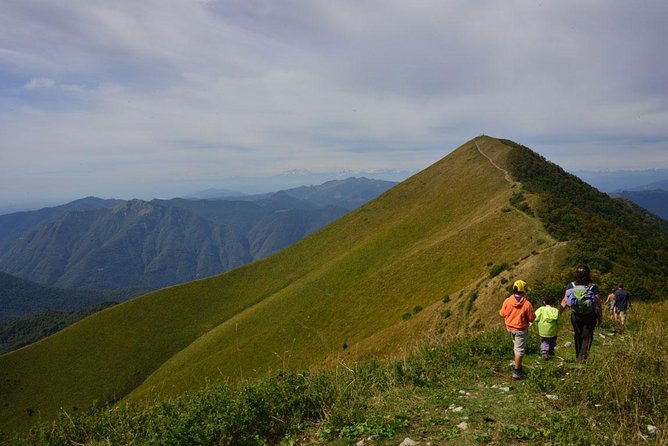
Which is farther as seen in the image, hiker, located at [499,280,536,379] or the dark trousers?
the dark trousers

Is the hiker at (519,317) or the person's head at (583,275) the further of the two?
the person's head at (583,275)

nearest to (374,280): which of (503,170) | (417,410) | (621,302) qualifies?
(503,170)

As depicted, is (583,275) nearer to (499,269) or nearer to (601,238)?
(499,269)

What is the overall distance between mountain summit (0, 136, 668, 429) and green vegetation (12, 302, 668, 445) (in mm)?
16636

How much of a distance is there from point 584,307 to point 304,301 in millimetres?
56167

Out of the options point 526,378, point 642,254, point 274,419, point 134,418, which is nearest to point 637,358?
point 526,378

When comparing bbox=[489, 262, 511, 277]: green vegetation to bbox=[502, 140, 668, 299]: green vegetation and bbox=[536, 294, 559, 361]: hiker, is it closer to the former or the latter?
bbox=[502, 140, 668, 299]: green vegetation

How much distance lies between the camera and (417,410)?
746 centimetres

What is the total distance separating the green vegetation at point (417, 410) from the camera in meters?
6.19

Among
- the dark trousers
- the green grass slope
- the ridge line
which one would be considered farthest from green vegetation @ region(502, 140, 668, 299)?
the dark trousers

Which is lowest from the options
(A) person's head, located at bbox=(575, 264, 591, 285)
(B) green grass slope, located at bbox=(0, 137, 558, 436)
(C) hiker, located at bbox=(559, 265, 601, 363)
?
(B) green grass slope, located at bbox=(0, 137, 558, 436)

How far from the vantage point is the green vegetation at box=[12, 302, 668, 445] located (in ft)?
20.3

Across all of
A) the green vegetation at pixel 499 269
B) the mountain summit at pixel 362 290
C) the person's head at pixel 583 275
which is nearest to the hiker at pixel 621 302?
the person's head at pixel 583 275

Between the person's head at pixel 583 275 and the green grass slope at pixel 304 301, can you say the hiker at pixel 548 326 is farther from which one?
the green grass slope at pixel 304 301
